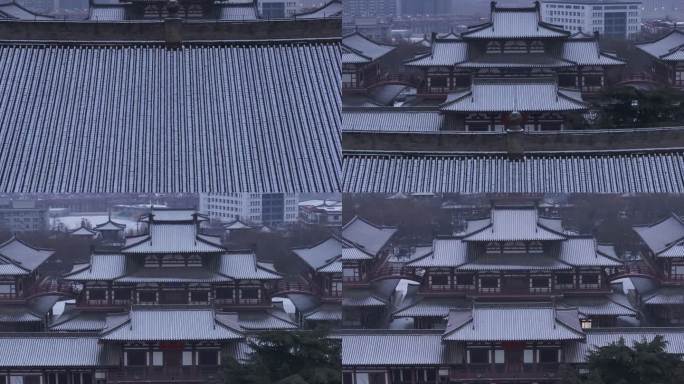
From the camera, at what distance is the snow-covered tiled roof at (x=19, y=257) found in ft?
26.9

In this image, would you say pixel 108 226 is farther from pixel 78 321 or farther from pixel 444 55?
pixel 444 55

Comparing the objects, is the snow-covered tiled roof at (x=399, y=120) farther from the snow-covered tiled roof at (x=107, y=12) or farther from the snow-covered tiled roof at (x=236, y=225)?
the snow-covered tiled roof at (x=107, y=12)

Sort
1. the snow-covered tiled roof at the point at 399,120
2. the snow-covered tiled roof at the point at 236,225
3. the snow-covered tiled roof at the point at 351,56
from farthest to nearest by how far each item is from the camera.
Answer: the snow-covered tiled roof at the point at 351,56
the snow-covered tiled roof at the point at 399,120
the snow-covered tiled roof at the point at 236,225

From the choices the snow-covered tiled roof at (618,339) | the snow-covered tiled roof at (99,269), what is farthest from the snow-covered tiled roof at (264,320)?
the snow-covered tiled roof at (618,339)

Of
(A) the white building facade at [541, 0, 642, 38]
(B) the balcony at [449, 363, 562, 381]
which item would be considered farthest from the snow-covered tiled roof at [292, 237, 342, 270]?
(A) the white building facade at [541, 0, 642, 38]

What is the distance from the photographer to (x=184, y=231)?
8.34m

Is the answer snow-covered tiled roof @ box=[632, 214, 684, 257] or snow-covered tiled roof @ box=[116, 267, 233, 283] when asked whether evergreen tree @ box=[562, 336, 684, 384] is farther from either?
snow-covered tiled roof @ box=[116, 267, 233, 283]

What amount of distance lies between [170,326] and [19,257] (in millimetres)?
1211

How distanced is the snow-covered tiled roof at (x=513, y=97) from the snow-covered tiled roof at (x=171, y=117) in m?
1.09

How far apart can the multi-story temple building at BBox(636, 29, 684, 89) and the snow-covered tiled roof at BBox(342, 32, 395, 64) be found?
2.08 m

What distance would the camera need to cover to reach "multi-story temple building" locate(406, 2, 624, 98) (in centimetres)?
920

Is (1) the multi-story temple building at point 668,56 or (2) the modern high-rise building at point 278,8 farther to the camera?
(2) the modern high-rise building at point 278,8

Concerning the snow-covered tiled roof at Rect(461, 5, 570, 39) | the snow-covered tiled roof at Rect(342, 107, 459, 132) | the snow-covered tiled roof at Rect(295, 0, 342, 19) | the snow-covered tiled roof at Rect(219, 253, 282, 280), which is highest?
the snow-covered tiled roof at Rect(295, 0, 342, 19)

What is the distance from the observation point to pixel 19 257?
825 cm
